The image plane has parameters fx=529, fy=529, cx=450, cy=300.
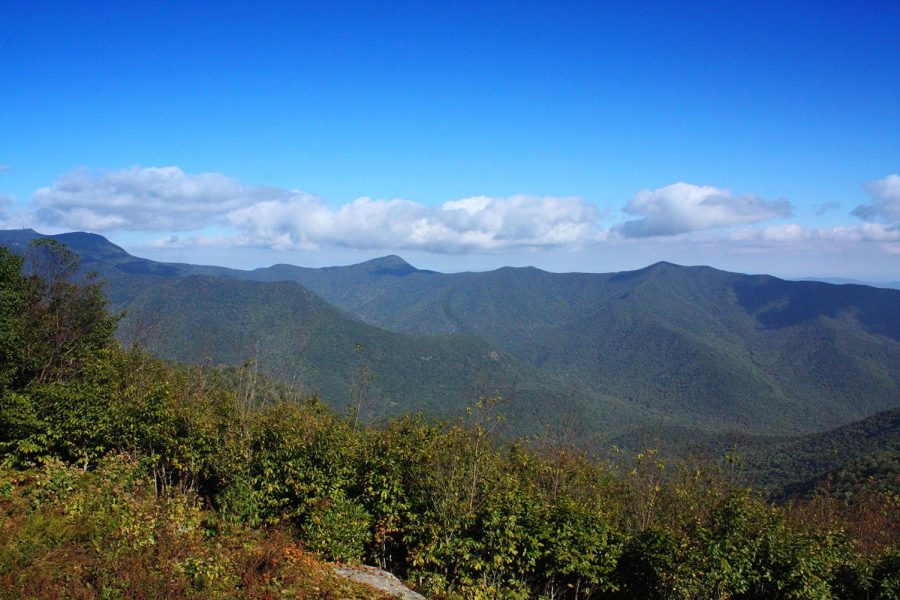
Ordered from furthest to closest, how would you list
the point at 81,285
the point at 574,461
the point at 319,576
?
the point at 81,285
the point at 574,461
the point at 319,576

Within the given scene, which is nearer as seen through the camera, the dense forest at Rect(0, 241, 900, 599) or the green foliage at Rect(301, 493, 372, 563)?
the dense forest at Rect(0, 241, 900, 599)

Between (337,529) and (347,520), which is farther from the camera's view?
(347,520)

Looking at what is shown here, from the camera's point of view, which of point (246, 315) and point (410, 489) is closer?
point (410, 489)

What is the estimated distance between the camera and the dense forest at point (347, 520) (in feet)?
28.1

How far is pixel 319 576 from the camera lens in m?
9.55

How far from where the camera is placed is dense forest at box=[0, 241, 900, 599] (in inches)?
337

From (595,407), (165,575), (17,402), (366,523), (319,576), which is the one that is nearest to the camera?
(165,575)

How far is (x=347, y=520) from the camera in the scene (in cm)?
1183

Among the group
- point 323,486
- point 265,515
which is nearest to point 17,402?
point 265,515

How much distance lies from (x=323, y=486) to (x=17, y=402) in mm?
10968

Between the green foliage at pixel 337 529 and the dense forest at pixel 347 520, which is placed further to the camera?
the green foliage at pixel 337 529

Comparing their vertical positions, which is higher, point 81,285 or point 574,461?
point 81,285

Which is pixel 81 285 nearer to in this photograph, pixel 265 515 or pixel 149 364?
pixel 149 364

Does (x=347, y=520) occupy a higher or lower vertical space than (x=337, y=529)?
higher
